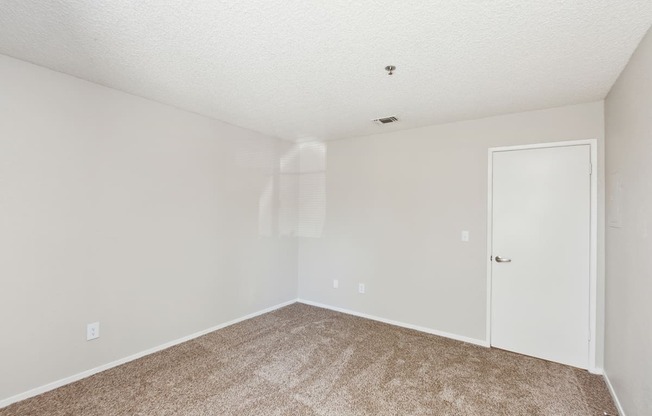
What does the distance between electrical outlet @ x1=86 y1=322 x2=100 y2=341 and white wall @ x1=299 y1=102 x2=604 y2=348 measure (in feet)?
8.34

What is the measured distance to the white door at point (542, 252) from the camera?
106 inches

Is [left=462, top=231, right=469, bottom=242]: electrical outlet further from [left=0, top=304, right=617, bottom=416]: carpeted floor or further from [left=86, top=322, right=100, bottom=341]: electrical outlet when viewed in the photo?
[left=86, top=322, right=100, bottom=341]: electrical outlet

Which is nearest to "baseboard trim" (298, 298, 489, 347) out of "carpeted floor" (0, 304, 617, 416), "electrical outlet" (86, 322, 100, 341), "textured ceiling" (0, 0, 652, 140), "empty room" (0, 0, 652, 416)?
"empty room" (0, 0, 652, 416)

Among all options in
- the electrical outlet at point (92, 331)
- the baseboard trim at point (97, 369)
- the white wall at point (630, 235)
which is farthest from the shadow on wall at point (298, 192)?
the white wall at point (630, 235)

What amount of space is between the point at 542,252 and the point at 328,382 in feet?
7.45

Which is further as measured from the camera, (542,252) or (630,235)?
(542,252)

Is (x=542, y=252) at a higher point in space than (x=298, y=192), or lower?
lower

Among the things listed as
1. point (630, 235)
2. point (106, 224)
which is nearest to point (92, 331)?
point (106, 224)

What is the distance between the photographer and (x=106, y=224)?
2.52 meters

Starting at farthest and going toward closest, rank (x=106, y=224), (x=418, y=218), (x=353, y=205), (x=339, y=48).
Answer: (x=353, y=205) → (x=418, y=218) → (x=106, y=224) → (x=339, y=48)

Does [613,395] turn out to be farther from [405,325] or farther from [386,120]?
[386,120]

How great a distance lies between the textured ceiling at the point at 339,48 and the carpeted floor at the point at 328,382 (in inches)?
92.1

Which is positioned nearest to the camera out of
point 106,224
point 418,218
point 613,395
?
point 613,395

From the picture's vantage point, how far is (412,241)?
3559 millimetres
